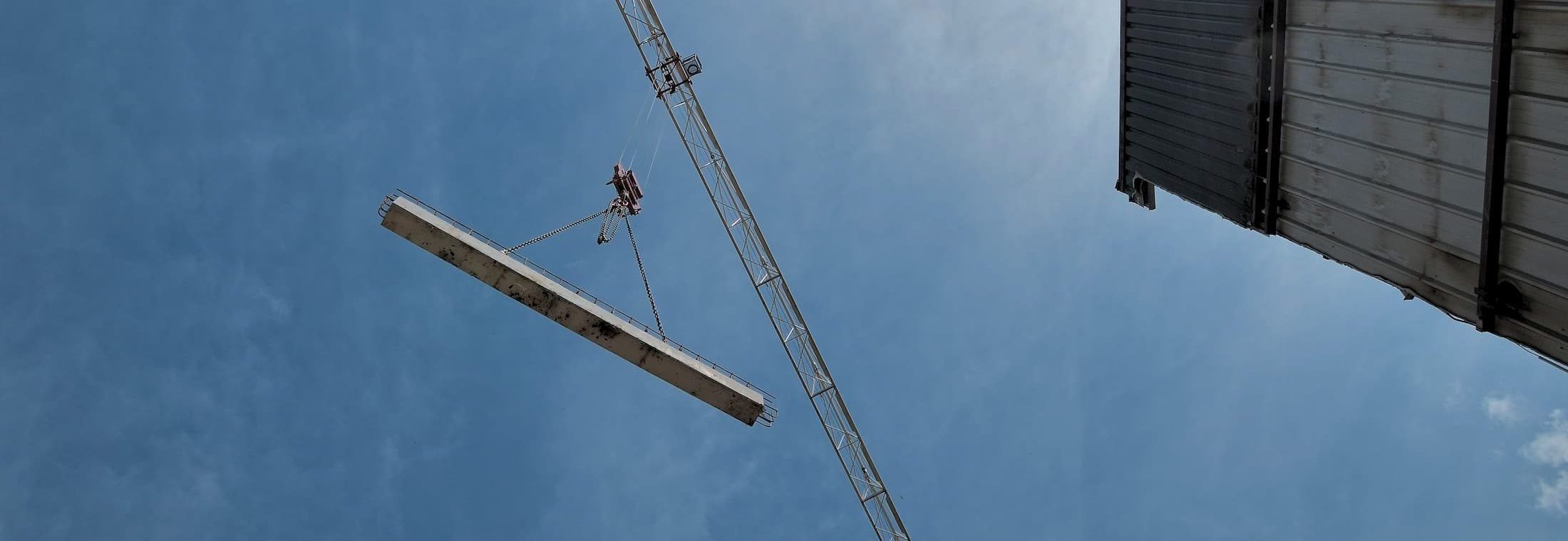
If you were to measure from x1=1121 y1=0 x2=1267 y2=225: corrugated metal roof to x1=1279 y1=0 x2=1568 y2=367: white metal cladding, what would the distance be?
41.1 inches

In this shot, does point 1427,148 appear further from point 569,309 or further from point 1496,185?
point 569,309

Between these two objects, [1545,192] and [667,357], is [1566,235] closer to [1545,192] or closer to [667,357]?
[1545,192]

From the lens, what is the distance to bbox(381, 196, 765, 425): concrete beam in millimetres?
24344

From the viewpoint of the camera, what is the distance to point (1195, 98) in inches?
721

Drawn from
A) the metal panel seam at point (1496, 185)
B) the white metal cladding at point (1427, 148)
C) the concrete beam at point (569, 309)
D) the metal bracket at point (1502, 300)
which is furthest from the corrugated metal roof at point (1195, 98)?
the concrete beam at point (569, 309)

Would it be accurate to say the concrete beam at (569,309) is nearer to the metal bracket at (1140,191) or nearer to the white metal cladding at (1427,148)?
the metal bracket at (1140,191)

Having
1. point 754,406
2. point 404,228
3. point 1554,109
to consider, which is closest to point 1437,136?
point 1554,109

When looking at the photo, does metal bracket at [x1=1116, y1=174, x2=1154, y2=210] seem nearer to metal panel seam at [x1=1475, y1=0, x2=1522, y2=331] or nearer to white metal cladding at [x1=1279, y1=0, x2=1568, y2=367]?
white metal cladding at [x1=1279, y1=0, x2=1568, y2=367]

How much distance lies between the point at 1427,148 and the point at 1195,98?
629 cm

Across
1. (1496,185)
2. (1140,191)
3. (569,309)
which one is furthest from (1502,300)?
(569,309)

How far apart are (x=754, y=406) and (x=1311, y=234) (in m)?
15.7

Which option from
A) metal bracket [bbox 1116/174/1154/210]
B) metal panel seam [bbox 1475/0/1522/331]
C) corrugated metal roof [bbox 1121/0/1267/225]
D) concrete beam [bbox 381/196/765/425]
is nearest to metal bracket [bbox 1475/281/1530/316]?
metal panel seam [bbox 1475/0/1522/331]

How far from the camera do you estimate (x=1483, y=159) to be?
11398mm

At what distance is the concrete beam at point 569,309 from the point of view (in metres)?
24.3
